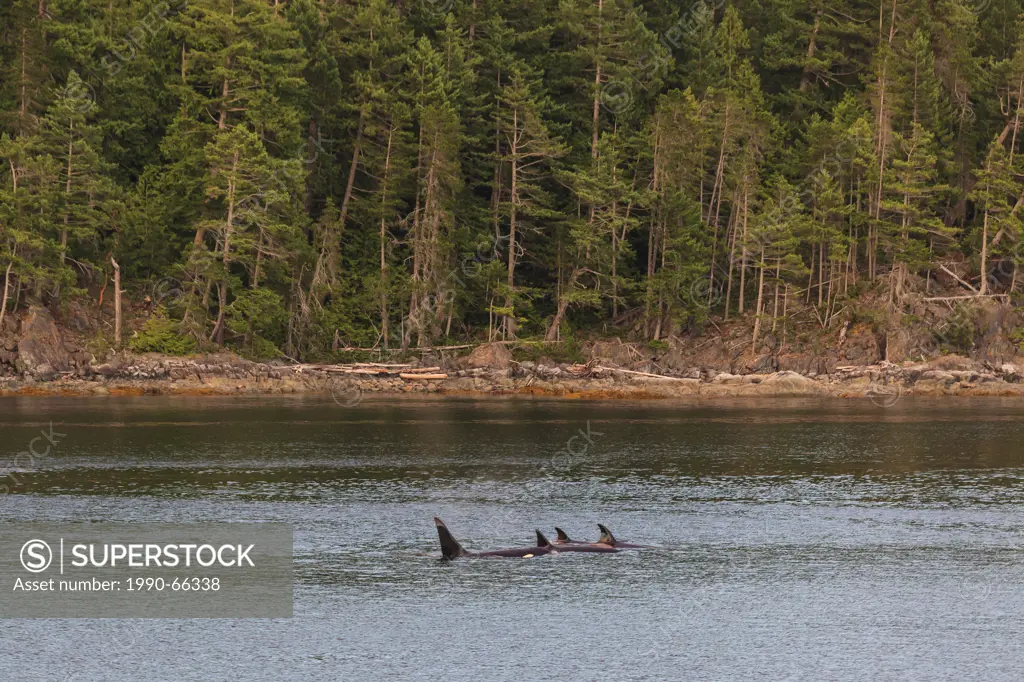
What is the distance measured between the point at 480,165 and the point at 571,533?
51.6 meters

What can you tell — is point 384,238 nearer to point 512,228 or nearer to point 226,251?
point 512,228

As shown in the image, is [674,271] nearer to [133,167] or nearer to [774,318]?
[774,318]

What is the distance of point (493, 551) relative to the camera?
27.3 m

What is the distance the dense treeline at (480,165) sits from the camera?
68.9 metres

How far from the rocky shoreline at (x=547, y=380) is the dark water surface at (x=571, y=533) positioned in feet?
27.3

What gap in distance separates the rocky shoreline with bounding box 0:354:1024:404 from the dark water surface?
8333mm

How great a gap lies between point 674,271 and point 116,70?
33.8m

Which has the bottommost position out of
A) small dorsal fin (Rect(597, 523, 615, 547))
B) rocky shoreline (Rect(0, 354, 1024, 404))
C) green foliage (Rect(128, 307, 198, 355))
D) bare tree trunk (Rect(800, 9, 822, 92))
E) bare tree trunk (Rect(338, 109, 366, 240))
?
rocky shoreline (Rect(0, 354, 1024, 404))

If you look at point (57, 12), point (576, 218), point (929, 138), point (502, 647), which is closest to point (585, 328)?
point (576, 218)

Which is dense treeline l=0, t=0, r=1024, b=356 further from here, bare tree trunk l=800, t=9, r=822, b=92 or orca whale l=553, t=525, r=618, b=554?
orca whale l=553, t=525, r=618, b=554

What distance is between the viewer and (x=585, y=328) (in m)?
79.1

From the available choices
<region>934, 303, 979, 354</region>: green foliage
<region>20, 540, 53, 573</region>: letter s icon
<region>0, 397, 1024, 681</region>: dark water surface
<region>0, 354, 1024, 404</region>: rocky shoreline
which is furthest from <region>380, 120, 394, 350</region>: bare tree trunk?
<region>20, 540, 53, 573</region>: letter s icon

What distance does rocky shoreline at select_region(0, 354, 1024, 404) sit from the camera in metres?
66.7

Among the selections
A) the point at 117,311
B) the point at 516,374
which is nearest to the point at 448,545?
the point at 516,374
